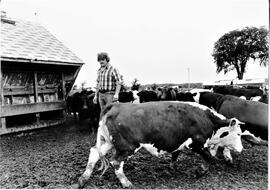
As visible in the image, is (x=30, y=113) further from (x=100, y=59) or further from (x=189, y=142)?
(x=189, y=142)

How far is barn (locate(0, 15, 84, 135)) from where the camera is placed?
315 inches

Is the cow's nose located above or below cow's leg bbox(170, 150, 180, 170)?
above

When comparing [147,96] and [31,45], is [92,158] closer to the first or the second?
[31,45]

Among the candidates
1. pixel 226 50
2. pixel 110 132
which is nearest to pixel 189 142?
pixel 110 132

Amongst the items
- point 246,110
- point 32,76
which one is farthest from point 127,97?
point 246,110

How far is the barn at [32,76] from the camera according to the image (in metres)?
7.99

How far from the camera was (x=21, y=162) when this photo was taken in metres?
5.10

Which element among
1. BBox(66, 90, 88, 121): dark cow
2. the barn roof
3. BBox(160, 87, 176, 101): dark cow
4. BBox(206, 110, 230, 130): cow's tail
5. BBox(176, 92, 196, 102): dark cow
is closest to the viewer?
BBox(206, 110, 230, 130): cow's tail

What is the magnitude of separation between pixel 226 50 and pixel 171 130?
19.0m

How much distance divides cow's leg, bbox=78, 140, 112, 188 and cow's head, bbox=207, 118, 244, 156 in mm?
1811

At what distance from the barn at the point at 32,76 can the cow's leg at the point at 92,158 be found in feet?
15.9

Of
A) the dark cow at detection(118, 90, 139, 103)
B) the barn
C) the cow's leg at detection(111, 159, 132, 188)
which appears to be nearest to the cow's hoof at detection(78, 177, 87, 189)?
the cow's leg at detection(111, 159, 132, 188)

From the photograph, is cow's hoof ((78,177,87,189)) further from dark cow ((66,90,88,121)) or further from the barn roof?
dark cow ((66,90,88,121))

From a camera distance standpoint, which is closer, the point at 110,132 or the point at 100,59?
the point at 110,132
